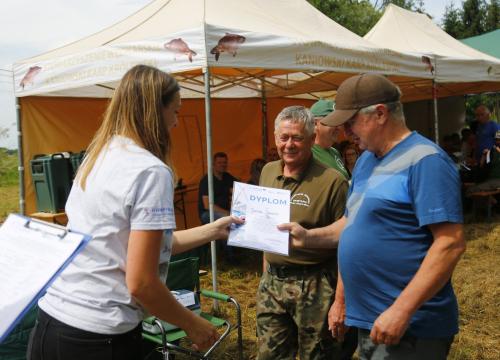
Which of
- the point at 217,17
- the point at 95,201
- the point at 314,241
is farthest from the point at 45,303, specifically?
the point at 217,17

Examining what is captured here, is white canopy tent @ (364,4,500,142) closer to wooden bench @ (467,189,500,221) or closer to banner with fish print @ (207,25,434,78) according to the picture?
banner with fish print @ (207,25,434,78)

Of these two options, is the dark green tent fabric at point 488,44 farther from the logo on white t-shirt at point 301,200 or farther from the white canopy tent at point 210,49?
the logo on white t-shirt at point 301,200

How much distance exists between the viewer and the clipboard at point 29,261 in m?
1.15

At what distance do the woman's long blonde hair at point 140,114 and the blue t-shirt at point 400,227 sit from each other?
83cm

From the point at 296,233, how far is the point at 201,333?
0.84m

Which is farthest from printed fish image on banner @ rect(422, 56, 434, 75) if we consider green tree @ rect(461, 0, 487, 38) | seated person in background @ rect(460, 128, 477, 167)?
green tree @ rect(461, 0, 487, 38)

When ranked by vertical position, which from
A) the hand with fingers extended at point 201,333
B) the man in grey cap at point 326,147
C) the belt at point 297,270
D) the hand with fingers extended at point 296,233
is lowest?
the belt at point 297,270

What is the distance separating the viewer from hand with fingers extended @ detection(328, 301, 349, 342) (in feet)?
7.23

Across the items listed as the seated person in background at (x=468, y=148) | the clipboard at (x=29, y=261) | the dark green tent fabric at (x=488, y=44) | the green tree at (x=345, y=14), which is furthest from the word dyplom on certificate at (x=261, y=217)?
the green tree at (x=345, y=14)

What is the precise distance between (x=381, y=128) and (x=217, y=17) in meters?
3.53

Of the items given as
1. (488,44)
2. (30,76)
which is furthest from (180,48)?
(488,44)

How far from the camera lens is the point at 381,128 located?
188 centimetres

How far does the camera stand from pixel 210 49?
14.0 ft

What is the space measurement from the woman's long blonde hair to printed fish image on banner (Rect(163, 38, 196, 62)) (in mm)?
2896
